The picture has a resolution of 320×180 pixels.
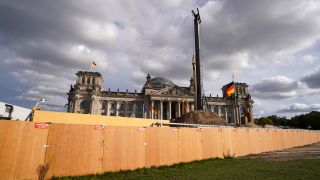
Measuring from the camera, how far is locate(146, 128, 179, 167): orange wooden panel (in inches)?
587

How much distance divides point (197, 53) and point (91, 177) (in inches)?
1255

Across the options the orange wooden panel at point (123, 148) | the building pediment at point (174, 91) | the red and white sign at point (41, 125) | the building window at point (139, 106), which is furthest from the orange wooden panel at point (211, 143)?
the building window at point (139, 106)

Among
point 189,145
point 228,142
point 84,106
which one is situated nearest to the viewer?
point 189,145

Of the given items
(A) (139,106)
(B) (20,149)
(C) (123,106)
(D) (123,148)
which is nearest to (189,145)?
(D) (123,148)

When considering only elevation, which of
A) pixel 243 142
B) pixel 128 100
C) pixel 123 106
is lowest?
pixel 243 142

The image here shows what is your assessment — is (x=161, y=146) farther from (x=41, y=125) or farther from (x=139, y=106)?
(x=139, y=106)

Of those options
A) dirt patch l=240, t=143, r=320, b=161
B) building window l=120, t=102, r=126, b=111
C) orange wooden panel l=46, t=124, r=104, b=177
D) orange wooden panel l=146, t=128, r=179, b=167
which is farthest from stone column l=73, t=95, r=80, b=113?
orange wooden panel l=46, t=124, r=104, b=177

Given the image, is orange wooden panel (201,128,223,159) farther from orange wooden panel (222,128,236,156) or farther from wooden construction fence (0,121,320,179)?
orange wooden panel (222,128,236,156)

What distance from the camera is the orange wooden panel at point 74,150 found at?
11.2 metres

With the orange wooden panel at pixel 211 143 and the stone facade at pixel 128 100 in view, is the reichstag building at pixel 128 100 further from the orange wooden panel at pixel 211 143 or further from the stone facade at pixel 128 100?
the orange wooden panel at pixel 211 143

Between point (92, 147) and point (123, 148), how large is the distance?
183cm

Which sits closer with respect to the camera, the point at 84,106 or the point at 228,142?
the point at 228,142

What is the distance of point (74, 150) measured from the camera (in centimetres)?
1179

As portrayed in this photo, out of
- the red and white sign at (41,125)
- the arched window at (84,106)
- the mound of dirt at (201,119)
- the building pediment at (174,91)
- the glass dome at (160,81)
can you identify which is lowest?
the red and white sign at (41,125)
